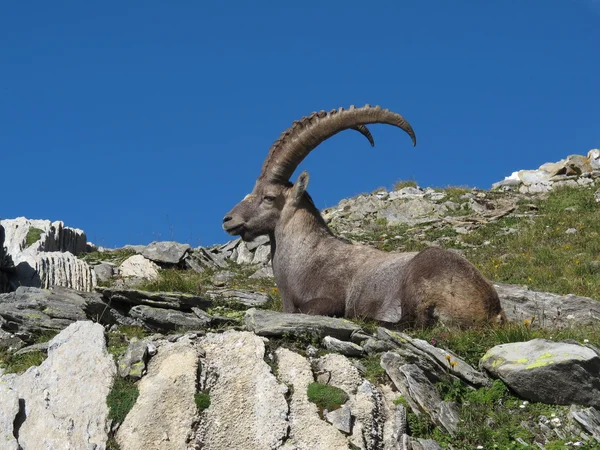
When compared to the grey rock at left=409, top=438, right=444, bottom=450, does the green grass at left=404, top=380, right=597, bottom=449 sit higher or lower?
higher

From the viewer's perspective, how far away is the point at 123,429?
766 cm

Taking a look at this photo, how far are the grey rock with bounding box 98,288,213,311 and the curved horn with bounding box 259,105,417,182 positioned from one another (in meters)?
3.38

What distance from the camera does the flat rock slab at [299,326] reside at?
902 cm

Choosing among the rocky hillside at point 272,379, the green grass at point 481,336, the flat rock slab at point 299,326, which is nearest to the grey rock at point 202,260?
the rocky hillside at point 272,379

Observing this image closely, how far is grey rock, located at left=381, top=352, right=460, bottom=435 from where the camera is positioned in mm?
7789

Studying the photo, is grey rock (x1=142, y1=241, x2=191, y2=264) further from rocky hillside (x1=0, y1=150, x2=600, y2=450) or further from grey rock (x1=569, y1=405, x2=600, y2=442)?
grey rock (x1=569, y1=405, x2=600, y2=442)

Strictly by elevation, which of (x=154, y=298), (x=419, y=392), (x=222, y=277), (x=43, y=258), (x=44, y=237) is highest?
(x=44, y=237)

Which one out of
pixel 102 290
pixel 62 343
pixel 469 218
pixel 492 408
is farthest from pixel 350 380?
pixel 469 218

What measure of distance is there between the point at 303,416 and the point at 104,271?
477 inches

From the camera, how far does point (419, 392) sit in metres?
8.00

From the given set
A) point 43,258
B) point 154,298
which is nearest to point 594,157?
point 43,258

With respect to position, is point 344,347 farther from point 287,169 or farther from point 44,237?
point 44,237

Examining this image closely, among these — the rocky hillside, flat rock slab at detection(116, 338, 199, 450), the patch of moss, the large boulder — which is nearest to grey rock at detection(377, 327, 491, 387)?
the rocky hillside

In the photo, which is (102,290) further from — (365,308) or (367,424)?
(367,424)
